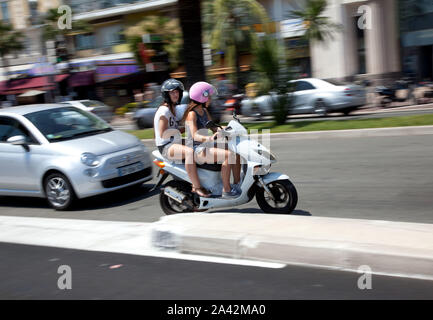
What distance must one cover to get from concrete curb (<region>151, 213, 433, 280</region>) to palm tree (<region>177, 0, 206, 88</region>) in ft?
32.3

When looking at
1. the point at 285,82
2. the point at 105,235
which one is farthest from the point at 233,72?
the point at 105,235

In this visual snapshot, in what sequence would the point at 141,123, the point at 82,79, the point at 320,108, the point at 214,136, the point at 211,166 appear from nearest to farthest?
1. the point at 214,136
2. the point at 211,166
3. the point at 320,108
4. the point at 141,123
5. the point at 82,79

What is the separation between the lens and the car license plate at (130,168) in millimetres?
8459

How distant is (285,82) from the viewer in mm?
16406

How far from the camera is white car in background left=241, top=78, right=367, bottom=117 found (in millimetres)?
20484

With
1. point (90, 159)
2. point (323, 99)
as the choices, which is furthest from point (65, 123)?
point (323, 99)

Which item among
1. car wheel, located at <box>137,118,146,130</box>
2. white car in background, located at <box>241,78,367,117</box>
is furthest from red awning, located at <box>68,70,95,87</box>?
white car in background, located at <box>241,78,367,117</box>

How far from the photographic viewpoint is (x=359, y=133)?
13.4 m

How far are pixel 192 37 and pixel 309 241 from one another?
448 inches

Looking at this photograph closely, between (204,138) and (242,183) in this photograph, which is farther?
(242,183)

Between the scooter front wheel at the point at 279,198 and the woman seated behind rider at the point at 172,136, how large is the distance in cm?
69

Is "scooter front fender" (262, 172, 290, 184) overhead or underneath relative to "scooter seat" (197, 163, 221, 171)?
underneath

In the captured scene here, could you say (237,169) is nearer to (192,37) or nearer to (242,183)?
(242,183)

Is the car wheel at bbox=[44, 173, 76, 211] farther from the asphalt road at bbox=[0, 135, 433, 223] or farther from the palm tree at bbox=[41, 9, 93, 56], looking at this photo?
the palm tree at bbox=[41, 9, 93, 56]
